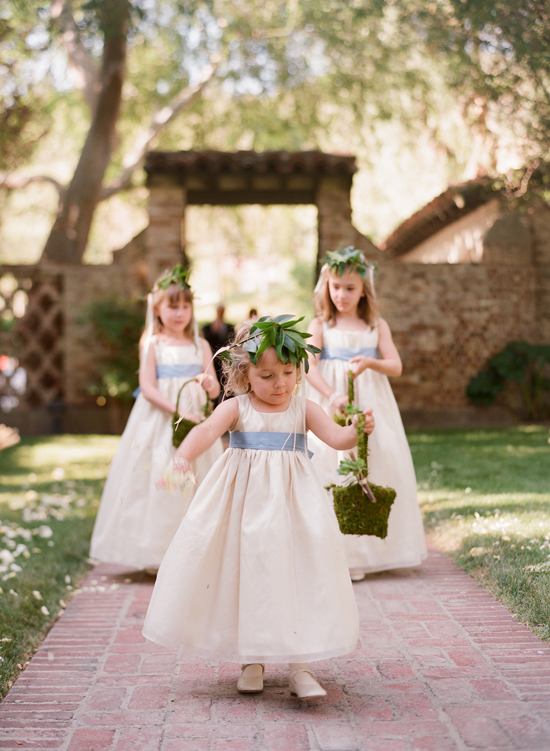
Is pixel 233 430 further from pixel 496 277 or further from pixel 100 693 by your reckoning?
pixel 496 277

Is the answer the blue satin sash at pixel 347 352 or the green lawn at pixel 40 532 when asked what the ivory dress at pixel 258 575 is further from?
the blue satin sash at pixel 347 352

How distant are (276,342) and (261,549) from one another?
0.81 metres

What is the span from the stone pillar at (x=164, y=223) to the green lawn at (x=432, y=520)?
3.25 meters

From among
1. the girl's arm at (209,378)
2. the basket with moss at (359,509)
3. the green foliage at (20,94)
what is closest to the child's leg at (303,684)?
the basket with moss at (359,509)

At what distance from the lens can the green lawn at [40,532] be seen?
3971mm

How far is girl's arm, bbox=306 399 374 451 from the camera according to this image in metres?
3.31

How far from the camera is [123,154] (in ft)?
64.0

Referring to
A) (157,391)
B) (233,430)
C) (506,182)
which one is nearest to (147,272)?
(506,182)

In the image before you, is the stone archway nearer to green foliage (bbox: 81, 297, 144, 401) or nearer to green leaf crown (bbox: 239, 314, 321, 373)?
green foliage (bbox: 81, 297, 144, 401)

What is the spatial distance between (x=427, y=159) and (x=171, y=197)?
358 inches

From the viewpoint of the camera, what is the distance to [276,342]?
10.3 feet

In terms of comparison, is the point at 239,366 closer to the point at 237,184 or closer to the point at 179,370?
the point at 179,370

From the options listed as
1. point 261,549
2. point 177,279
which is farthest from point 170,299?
point 261,549

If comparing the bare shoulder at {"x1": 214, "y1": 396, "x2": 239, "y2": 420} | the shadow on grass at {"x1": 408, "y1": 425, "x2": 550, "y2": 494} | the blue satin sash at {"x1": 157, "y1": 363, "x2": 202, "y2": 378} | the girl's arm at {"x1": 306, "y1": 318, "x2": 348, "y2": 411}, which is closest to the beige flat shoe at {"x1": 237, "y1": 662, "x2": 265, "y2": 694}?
the bare shoulder at {"x1": 214, "y1": 396, "x2": 239, "y2": 420}
